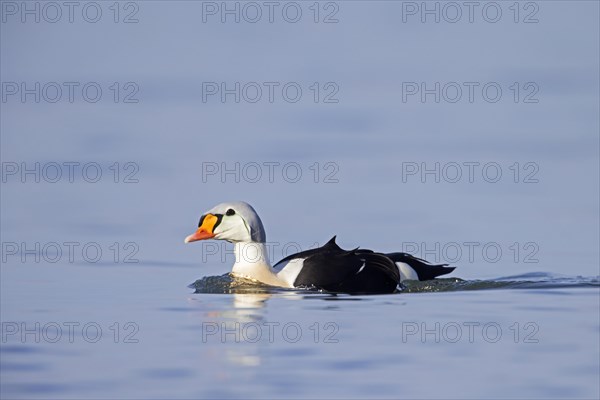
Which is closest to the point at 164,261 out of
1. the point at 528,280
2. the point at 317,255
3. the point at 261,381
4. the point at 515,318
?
the point at 317,255

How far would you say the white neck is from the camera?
51.3 ft

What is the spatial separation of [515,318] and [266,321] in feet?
6.96

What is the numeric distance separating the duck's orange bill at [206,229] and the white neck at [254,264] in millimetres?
339

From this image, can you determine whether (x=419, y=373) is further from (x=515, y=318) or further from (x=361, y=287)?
(x=361, y=287)

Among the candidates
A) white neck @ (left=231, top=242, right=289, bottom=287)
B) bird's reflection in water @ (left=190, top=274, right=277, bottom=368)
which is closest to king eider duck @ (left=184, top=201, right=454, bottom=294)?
white neck @ (left=231, top=242, right=289, bottom=287)

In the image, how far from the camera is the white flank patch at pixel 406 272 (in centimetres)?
1594

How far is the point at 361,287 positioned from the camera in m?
15.3

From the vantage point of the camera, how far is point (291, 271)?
15617 mm

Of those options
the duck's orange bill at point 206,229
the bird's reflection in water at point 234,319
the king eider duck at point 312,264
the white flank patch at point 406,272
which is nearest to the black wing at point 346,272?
the king eider duck at point 312,264

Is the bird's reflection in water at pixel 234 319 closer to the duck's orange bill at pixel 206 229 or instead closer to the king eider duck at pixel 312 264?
the king eider duck at pixel 312 264

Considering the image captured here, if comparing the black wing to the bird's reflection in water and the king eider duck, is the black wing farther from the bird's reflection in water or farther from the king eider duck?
the bird's reflection in water

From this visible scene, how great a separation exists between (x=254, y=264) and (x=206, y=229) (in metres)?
0.65

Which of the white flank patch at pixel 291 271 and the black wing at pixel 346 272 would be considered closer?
the black wing at pixel 346 272

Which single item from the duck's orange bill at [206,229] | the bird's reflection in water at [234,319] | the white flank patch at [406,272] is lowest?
the bird's reflection in water at [234,319]
